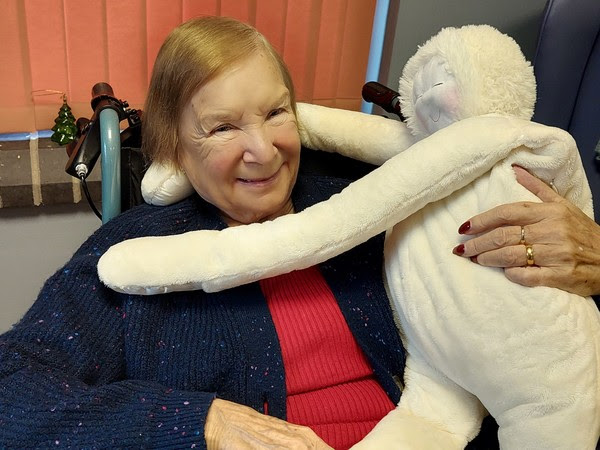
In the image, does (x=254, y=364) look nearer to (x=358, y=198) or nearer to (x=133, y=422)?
(x=133, y=422)

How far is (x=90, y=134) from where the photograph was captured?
3.92ft

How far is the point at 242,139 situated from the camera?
1133 mm

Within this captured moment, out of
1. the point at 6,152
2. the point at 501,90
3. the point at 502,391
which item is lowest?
the point at 6,152

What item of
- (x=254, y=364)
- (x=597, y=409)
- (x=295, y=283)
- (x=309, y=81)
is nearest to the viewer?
(x=597, y=409)

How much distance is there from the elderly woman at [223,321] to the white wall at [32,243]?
0.82 meters

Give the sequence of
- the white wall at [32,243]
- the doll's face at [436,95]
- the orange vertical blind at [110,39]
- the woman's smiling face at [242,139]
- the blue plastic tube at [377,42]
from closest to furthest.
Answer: the doll's face at [436,95], the woman's smiling face at [242,139], the orange vertical blind at [110,39], the white wall at [32,243], the blue plastic tube at [377,42]

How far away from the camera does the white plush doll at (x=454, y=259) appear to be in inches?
35.0

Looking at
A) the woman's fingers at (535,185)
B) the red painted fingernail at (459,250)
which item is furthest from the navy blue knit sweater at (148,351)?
the woman's fingers at (535,185)

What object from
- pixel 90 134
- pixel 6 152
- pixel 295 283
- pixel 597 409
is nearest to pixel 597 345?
pixel 597 409

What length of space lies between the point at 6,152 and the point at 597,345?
1640 mm

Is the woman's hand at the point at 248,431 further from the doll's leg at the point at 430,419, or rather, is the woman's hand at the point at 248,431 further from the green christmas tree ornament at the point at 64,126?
the green christmas tree ornament at the point at 64,126

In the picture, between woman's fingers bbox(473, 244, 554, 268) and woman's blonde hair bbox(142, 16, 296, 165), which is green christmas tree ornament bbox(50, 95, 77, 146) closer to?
woman's blonde hair bbox(142, 16, 296, 165)

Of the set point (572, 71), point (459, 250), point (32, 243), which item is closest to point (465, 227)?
point (459, 250)

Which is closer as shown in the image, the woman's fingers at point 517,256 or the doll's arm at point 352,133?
the woman's fingers at point 517,256
